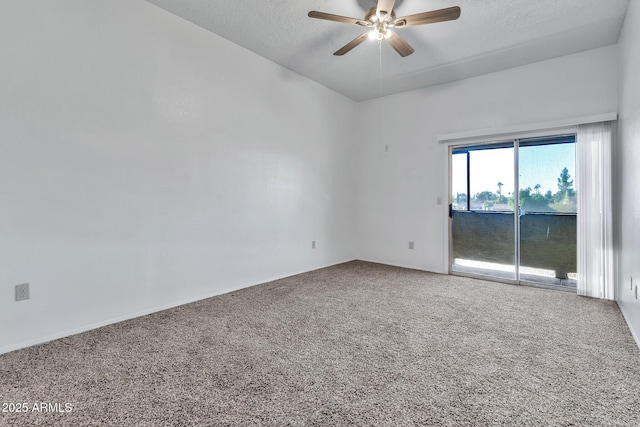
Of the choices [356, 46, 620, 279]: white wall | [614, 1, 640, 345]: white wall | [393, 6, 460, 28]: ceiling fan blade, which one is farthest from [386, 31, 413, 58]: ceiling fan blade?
[356, 46, 620, 279]: white wall

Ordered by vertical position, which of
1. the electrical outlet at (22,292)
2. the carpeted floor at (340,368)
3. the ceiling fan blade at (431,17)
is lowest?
the carpeted floor at (340,368)

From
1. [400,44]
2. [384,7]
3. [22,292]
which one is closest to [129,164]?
[22,292]

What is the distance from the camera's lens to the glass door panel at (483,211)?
13.2 ft

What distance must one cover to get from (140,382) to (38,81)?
2.26 m

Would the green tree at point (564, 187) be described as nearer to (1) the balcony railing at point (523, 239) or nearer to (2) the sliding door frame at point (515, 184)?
(1) the balcony railing at point (523, 239)

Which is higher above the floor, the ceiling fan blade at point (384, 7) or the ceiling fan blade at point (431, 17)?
the ceiling fan blade at point (384, 7)

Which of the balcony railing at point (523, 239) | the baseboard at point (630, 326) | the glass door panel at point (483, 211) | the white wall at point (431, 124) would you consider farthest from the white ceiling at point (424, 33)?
the baseboard at point (630, 326)

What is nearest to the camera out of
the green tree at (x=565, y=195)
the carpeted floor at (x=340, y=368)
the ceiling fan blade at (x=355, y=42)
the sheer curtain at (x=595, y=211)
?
the carpeted floor at (x=340, y=368)

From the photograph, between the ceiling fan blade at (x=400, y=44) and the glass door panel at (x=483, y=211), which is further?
the glass door panel at (x=483, y=211)

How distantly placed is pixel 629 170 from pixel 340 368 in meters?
3.05

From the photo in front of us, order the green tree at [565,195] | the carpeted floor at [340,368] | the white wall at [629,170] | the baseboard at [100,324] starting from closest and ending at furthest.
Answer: the carpeted floor at [340,368], the baseboard at [100,324], the white wall at [629,170], the green tree at [565,195]

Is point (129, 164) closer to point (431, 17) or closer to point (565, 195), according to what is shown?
point (431, 17)

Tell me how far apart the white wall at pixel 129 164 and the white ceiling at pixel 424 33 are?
352mm

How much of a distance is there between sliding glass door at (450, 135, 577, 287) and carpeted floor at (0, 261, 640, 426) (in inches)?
35.3
